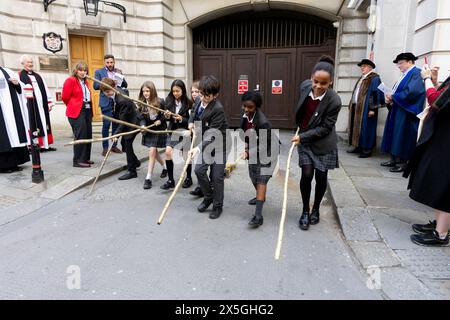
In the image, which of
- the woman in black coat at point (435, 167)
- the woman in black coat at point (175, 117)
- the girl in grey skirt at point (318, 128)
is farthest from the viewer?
the woman in black coat at point (175, 117)

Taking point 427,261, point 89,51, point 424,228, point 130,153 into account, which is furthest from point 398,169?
point 89,51

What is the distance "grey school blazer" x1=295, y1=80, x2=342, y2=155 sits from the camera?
374 centimetres

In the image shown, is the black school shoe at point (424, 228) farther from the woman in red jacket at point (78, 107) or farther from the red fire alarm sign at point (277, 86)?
the red fire alarm sign at point (277, 86)

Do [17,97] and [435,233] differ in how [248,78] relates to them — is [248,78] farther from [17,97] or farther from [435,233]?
[435,233]

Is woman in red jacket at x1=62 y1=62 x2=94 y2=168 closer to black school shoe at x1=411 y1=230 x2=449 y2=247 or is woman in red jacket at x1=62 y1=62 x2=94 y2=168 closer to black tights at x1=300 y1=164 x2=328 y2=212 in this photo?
black tights at x1=300 y1=164 x2=328 y2=212

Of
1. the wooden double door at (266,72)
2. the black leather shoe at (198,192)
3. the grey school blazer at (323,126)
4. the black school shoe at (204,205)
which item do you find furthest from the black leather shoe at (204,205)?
the wooden double door at (266,72)

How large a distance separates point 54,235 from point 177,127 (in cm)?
255

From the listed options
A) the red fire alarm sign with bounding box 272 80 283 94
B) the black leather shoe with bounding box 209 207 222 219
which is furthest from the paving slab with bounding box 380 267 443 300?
the red fire alarm sign with bounding box 272 80 283 94

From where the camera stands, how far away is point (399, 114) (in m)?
6.29

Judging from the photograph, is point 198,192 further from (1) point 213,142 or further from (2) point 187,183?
(1) point 213,142

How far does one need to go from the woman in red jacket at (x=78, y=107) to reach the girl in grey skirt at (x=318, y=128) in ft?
13.6

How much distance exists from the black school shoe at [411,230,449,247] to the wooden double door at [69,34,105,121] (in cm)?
905

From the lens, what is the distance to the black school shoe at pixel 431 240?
337cm
